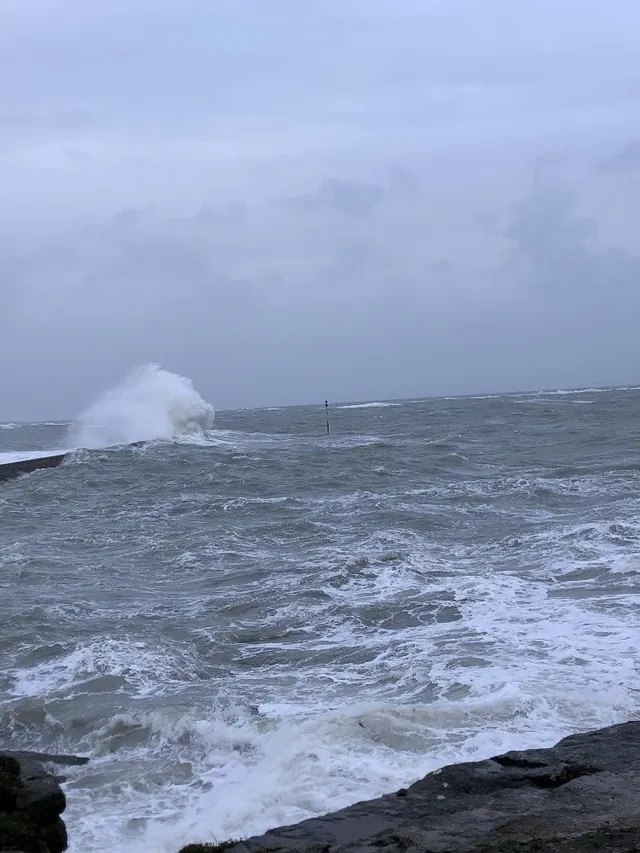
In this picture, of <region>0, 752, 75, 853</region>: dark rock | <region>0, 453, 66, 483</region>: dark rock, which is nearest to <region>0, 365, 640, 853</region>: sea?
<region>0, 752, 75, 853</region>: dark rock

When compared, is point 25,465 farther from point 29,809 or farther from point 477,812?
point 477,812

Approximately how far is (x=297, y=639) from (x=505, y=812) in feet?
13.8

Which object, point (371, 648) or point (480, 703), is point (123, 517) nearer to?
point (371, 648)

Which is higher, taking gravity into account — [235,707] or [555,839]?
[555,839]

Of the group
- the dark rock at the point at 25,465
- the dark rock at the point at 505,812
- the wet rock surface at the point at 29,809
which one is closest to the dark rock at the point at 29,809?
the wet rock surface at the point at 29,809

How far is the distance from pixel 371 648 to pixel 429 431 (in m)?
29.4

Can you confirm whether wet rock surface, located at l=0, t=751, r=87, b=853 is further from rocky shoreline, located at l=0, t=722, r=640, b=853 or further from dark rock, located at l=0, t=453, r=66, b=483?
dark rock, located at l=0, t=453, r=66, b=483

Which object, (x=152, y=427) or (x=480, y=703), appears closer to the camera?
(x=480, y=703)

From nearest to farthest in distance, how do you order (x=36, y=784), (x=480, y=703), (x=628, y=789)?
(x=628, y=789) < (x=36, y=784) < (x=480, y=703)

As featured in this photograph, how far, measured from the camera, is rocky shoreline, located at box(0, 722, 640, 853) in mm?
3627

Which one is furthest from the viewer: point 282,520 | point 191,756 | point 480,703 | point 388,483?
point 388,483

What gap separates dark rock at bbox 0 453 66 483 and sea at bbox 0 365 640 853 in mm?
5469

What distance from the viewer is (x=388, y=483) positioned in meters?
19.4

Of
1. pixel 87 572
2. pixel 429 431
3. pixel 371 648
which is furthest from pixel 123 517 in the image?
pixel 429 431
